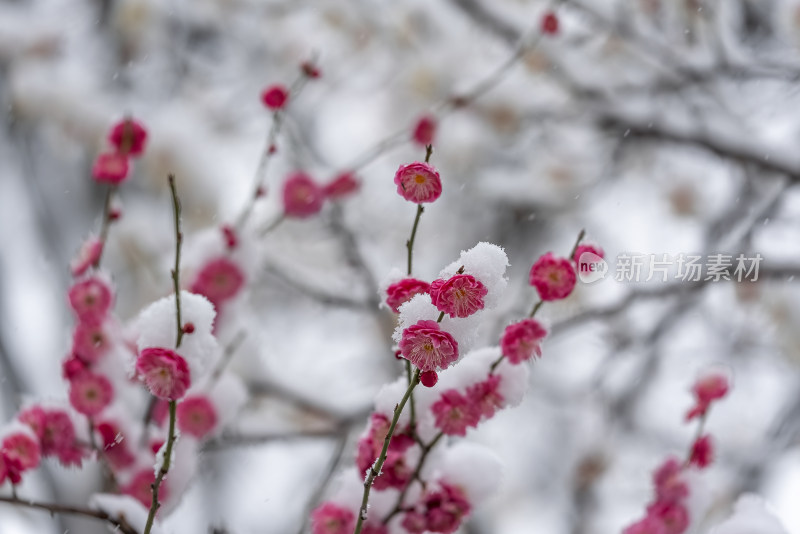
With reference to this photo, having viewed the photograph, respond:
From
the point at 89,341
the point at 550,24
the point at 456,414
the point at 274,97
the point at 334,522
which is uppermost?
the point at 550,24

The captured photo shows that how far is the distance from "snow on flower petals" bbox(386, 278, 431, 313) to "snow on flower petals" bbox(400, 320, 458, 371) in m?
0.12

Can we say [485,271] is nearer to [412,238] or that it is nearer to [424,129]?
[412,238]

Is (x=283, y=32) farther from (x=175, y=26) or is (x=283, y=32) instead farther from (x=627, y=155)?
(x=627, y=155)

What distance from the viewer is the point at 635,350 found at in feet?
Answer: 10.6

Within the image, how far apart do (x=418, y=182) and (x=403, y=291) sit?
147mm

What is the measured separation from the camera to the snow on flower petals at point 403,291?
87 cm

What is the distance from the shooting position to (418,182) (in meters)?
0.82

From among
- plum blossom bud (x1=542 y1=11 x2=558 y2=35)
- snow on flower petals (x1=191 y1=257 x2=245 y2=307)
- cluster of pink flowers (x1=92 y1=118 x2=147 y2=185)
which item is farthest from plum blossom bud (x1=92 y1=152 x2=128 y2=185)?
plum blossom bud (x1=542 y1=11 x2=558 y2=35)

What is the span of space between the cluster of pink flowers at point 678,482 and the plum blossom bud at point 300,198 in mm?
1188

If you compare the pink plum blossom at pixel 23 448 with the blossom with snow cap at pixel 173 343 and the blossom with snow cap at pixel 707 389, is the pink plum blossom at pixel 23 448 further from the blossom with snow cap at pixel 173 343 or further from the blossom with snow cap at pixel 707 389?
the blossom with snow cap at pixel 707 389

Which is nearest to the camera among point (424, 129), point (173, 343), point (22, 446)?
point (173, 343)

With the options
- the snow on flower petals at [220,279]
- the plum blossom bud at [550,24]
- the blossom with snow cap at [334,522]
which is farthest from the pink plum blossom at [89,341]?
the plum blossom bud at [550,24]

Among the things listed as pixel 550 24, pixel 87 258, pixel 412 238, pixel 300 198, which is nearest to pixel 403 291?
pixel 412 238

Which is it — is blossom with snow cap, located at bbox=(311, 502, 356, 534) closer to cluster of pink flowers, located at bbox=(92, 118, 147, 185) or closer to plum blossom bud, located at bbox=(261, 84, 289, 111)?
cluster of pink flowers, located at bbox=(92, 118, 147, 185)
